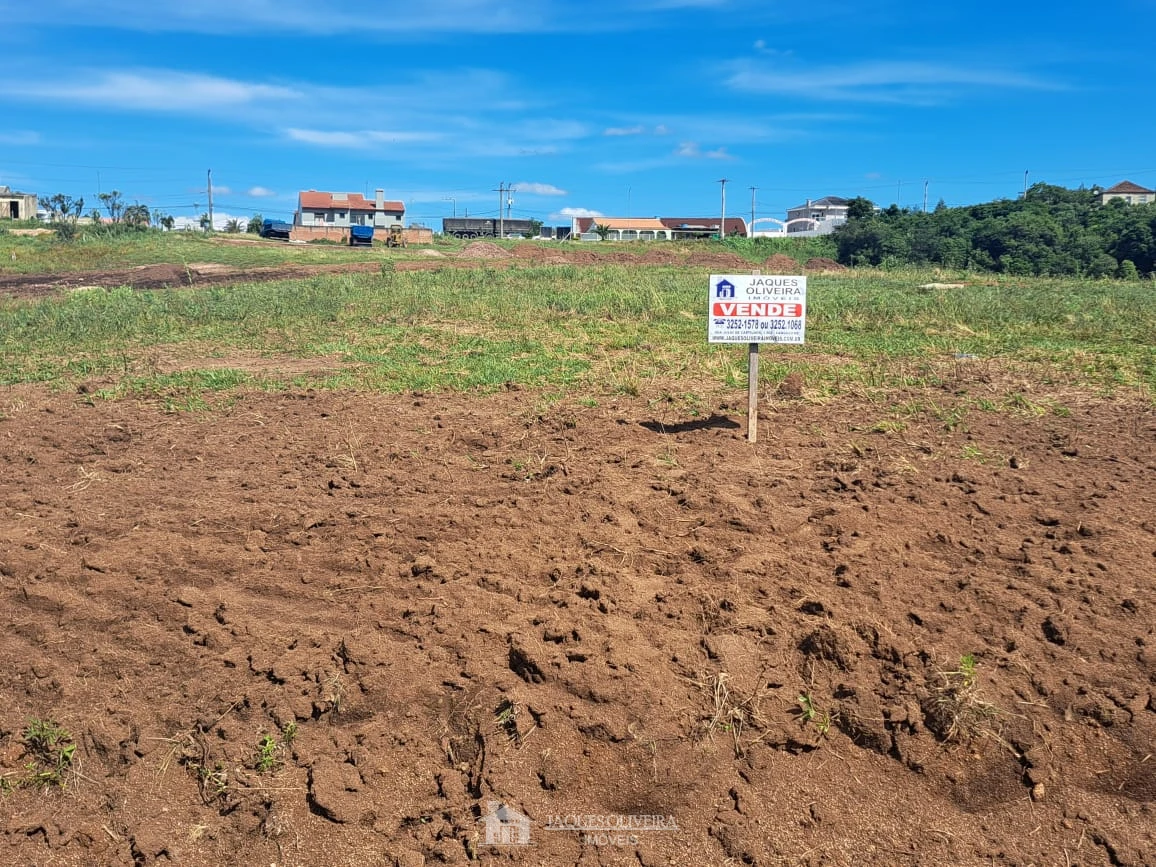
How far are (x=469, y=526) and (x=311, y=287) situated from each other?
54.8 feet

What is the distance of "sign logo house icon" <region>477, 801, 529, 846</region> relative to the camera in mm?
3275

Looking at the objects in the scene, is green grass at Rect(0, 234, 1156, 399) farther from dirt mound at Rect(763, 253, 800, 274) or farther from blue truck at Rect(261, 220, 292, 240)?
blue truck at Rect(261, 220, 292, 240)

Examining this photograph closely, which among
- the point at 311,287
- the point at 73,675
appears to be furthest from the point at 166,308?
the point at 73,675

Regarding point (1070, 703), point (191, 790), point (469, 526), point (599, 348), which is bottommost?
point (191, 790)

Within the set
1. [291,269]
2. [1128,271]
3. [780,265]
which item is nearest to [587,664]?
[291,269]

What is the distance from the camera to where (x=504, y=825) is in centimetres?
333

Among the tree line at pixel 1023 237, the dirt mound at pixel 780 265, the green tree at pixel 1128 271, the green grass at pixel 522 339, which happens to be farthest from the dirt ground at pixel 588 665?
the tree line at pixel 1023 237

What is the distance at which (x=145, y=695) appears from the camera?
4016 millimetres

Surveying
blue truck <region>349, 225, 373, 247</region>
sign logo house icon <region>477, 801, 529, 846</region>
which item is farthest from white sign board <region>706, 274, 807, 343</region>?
blue truck <region>349, 225, 373, 247</region>

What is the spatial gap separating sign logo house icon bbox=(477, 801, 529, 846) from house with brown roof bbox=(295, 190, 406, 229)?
289 feet

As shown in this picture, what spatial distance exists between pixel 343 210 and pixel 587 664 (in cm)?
9063

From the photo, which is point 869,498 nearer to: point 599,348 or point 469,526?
point 469,526

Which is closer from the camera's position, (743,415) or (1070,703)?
(1070,703)

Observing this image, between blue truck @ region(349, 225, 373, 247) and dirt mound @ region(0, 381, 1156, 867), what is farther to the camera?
blue truck @ region(349, 225, 373, 247)
